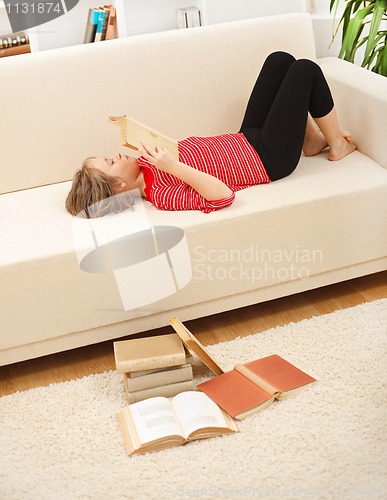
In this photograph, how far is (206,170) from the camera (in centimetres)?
190

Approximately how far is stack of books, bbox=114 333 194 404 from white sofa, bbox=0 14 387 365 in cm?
20

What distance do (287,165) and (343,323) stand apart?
23.4 inches

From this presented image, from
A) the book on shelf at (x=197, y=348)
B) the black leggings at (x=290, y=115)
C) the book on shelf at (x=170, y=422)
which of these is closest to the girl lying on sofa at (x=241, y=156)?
the black leggings at (x=290, y=115)

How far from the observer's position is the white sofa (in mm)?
1666

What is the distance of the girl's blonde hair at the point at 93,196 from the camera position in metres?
1.78

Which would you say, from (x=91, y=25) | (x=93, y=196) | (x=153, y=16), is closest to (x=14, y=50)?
(x=91, y=25)

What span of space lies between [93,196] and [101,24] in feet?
4.55

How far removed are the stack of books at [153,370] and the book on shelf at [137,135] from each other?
2.03 feet

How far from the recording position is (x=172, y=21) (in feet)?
9.71

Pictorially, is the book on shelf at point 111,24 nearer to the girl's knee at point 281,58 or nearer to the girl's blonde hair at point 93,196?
the girl's knee at point 281,58

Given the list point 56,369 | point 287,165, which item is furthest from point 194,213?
point 56,369

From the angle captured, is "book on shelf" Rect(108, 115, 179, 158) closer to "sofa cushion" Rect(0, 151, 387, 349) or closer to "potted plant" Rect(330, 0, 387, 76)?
"sofa cushion" Rect(0, 151, 387, 349)

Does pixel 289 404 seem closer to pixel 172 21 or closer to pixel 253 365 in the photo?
pixel 253 365

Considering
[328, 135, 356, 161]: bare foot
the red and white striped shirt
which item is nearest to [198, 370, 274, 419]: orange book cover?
the red and white striped shirt
